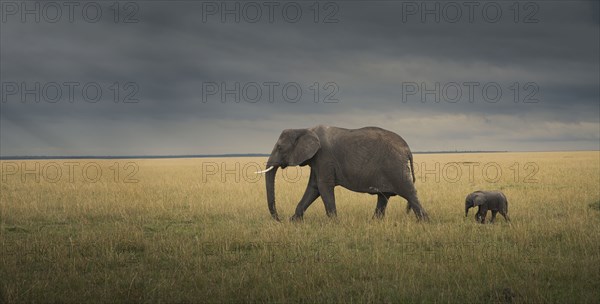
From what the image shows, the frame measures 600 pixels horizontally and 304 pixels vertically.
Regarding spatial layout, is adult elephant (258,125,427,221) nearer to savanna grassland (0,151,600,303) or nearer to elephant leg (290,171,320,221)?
elephant leg (290,171,320,221)

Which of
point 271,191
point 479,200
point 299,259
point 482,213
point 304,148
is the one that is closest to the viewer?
point 299,259

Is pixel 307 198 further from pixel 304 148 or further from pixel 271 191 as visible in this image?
pixel 304 148

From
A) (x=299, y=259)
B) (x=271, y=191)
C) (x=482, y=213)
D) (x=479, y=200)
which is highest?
(x=271, y=191)

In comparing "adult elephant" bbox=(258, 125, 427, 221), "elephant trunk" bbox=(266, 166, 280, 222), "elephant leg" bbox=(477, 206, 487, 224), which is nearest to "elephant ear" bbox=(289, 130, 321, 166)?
"adult elephant" bbox=(258, 125, 427, 221)

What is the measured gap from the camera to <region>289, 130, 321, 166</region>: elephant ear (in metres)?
13.8

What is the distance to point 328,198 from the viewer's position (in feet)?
45.1

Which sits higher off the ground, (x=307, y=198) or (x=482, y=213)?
(x=307, y=198)

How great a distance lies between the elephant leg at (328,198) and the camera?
13.7 m

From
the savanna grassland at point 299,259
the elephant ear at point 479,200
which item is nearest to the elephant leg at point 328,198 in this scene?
the savanna grassland at point 299,259

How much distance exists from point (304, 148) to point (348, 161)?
1.31 meters

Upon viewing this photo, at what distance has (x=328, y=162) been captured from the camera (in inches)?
552

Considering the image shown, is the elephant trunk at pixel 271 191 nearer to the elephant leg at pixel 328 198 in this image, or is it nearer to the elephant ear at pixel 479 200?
the elephant leg at pixel 328 198

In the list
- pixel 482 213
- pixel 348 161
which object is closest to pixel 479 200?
pixel 482 213

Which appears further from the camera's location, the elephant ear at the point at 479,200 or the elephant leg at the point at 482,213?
the elephant leg at the point at 482,213
